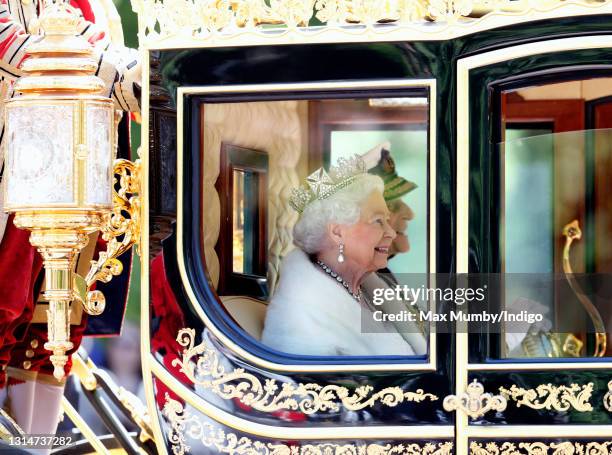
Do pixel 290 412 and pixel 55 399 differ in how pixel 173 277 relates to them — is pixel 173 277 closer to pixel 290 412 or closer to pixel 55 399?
pixel 290 412

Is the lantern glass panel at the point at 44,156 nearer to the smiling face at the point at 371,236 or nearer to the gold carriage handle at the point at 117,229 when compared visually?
the gold carriage handle at the point at 117,229

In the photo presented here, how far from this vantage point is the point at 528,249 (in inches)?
109

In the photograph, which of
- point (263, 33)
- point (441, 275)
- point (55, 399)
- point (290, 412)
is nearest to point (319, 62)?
point (263, 33)

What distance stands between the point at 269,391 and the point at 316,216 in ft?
1.34

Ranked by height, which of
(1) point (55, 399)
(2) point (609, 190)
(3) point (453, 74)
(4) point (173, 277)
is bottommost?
(1) point (55, 399)

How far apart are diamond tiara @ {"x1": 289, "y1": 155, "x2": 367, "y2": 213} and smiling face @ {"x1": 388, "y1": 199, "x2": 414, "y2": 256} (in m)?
0.11

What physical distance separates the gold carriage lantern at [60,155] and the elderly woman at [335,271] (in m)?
0.42

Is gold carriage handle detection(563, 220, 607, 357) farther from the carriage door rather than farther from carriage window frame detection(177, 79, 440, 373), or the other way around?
carriage window frame detection(177, 79, 440, 373)

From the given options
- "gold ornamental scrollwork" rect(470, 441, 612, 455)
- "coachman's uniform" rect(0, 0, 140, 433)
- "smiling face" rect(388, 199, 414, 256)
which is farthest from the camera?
"coachman's uniform" rect(0, 0, 140, 433)

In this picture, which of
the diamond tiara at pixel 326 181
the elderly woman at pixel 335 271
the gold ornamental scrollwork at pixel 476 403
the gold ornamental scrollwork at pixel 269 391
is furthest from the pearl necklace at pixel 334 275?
the gold ornamental scrollwork at pixel 476 403

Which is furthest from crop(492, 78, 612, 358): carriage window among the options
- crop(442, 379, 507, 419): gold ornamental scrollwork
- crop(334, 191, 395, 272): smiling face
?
crop(334, 191, 395, 272): smiling face

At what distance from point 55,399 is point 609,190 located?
1.70 m

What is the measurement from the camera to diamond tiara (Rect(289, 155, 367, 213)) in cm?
283

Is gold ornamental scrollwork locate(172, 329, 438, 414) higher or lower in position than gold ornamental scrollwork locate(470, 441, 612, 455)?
higher
